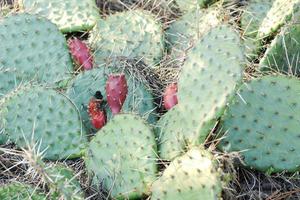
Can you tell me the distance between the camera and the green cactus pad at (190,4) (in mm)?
3534

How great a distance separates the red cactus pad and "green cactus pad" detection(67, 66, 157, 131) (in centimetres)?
3

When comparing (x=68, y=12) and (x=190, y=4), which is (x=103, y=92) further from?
(x=190, y=4)

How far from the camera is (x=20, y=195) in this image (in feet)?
8.09

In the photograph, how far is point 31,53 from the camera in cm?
310

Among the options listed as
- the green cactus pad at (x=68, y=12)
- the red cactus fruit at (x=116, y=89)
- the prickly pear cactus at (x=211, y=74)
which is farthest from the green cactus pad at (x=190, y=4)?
the prickly pear cactus at (x=211, y=74)

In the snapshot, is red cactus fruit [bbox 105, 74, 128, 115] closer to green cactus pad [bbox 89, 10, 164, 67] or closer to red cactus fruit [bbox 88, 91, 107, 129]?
red cactus fruit [bbox 88, 91, 107, 129]

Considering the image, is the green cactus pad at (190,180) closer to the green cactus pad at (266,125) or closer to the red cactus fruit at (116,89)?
the green cactus pad at (266,125)

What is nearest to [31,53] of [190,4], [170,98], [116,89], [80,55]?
[80,55]

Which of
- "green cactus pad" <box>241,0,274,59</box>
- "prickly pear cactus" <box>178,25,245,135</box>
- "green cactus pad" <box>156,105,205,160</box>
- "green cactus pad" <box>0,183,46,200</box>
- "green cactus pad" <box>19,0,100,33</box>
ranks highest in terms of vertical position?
"prickly pear cactus" <box>178,25,245,135</box>

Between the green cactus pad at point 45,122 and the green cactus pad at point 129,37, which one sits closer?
the green cactus pad at point 45,122

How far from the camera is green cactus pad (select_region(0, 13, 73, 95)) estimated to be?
306 centimetres

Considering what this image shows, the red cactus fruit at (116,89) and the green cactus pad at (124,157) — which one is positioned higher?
the red cactus fruit at (116,89)

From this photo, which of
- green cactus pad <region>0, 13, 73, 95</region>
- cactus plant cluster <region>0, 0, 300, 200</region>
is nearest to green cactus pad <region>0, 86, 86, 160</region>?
cactus plant cluster <region>0, 0, 300, 200</region>

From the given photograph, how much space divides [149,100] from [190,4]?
0.85 metres
